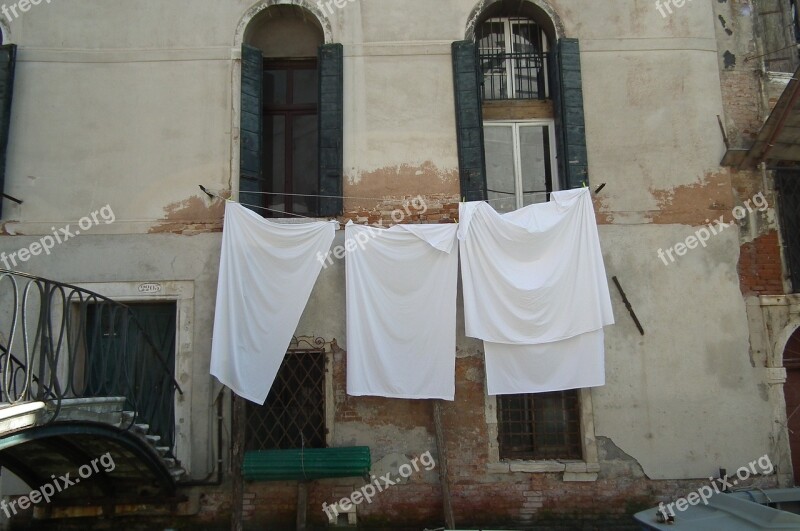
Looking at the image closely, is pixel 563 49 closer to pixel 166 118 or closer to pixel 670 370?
pixel 670 370

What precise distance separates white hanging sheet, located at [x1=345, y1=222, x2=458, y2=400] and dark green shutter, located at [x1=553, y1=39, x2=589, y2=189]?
1.79m

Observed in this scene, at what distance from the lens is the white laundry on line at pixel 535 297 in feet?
25.0

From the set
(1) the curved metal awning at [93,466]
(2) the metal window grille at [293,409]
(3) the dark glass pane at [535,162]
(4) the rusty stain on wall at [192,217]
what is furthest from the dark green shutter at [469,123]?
(1) the curved metal awning at [93,466]

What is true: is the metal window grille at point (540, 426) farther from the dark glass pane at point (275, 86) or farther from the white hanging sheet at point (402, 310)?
the dark glass pane at point (275, 86)

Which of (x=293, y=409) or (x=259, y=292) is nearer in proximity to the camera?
(x=259, y=292)

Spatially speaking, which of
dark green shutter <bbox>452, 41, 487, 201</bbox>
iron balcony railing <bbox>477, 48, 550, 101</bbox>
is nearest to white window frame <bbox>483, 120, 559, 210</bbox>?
iron balcony railing <bbox>477, 48, 550, 101</bbox>

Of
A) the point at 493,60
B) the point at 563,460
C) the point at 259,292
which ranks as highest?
the point at 493,60

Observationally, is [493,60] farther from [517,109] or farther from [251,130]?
[251,130]

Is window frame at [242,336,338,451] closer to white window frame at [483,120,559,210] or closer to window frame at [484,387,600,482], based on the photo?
window frame at [484,387,600,482]

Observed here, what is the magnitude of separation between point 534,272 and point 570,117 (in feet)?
7.12

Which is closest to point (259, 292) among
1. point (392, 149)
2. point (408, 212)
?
point (408, 212)

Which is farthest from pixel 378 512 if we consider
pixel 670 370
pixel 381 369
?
pixel 670 370

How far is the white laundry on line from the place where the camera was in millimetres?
7625

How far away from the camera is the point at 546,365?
766 cm
